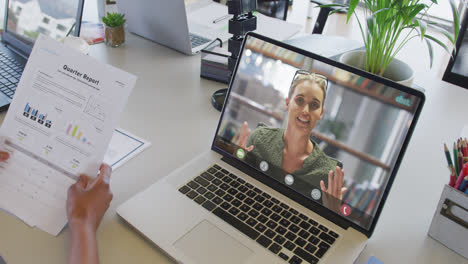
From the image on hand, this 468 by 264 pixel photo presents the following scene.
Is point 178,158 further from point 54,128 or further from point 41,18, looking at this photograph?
point 41,18

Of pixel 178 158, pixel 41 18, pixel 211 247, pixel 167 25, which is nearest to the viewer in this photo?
pixel 211 247

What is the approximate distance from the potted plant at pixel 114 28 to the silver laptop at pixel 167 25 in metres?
0.08

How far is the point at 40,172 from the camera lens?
2.51 ft

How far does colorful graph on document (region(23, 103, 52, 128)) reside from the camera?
2.53 ft

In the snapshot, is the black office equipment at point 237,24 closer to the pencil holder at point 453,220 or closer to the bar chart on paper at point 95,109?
the bar chart on paper at point 95,109

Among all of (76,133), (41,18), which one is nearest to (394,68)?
(76,133)

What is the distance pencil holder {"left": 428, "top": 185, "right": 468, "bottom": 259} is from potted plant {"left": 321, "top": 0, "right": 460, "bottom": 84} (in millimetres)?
400

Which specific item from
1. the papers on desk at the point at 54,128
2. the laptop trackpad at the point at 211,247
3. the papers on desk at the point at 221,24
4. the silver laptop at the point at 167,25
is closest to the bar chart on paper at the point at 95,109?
the papers on desk at the point at 54,128

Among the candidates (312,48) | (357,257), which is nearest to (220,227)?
(357,257)

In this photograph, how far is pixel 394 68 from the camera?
1040mm

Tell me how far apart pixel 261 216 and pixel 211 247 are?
0.38 ft

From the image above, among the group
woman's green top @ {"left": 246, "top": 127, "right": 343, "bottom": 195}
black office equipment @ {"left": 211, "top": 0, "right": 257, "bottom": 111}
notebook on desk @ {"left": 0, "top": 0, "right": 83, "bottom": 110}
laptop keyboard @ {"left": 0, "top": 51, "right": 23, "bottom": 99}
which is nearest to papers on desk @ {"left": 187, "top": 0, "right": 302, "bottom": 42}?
black office equipment @ {"left": 211, "top": 0, "right": 257, "bottom": 111}

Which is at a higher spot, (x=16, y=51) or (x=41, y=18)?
(x=41, y=18)

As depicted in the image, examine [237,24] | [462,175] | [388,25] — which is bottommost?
[462,175]
